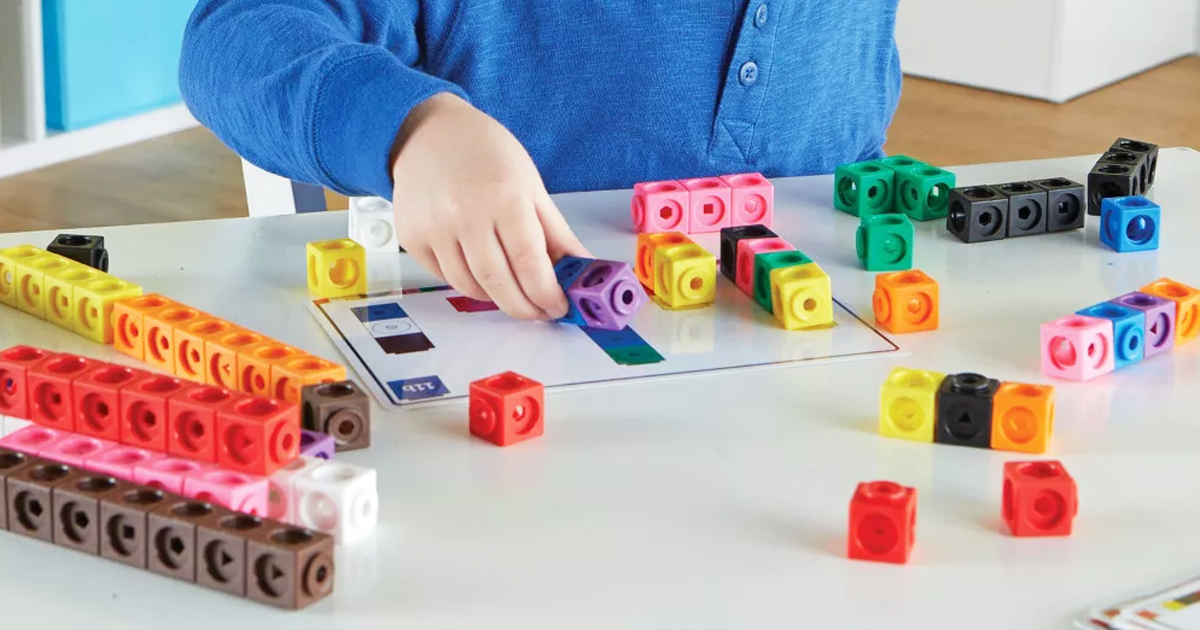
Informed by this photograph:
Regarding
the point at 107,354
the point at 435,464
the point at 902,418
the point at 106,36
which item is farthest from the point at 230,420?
the point at 106,36

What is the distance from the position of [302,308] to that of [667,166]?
0.43 metres

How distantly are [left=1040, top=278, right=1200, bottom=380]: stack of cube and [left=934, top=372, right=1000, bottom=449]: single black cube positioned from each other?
10cm

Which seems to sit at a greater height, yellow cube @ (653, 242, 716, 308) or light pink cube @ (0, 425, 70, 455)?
yellow cube @ (653, 242, 716, 308)

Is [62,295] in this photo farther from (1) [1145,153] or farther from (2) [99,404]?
(1) [1145,153]

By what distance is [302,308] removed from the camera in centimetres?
100

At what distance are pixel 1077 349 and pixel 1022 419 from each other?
10 centimetres

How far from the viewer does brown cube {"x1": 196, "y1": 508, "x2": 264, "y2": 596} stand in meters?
0.64

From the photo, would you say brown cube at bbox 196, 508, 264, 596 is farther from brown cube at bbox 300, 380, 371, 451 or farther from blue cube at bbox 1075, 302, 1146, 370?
blue cube at bbox 1075, 302, 1146, 370

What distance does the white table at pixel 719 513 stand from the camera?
0.64m

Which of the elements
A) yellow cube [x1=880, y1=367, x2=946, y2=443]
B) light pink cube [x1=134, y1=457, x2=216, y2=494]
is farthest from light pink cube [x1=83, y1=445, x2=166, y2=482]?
yellow cube [x1=880, y1=367, x2=946, y2=443]

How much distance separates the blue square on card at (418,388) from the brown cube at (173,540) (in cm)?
20

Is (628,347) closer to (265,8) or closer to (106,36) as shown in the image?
(265,8)

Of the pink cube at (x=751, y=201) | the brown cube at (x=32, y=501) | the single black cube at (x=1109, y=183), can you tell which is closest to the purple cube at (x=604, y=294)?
the pink cube at (x=751, y=201)

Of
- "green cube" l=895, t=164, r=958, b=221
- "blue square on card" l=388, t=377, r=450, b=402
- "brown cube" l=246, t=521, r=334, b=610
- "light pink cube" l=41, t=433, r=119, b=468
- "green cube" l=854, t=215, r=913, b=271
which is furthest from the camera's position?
"green cube" l=895, t=164, r=958, b=221
